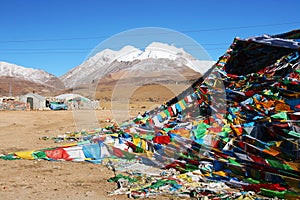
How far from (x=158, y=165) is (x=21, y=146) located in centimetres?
603

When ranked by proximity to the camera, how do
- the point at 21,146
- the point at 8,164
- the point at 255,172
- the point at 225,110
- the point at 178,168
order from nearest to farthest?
the point at 255,172 < the point at 178,168 < the point at 8,164 < the point at 225,110 < the point at 21,146

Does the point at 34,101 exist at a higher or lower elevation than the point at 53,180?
higher

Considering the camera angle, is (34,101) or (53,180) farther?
(34,101)

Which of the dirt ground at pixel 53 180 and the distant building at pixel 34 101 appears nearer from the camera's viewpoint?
the dirt ground at pixel 53 180

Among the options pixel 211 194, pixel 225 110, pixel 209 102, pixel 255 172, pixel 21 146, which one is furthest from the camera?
pixel 21 146

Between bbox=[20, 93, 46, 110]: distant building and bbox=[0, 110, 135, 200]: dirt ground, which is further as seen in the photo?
bbox=[20, 93, 46, 110]: distant building

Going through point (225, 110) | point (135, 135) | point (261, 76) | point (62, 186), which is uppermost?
point (261, 76)

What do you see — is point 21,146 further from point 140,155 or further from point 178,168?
point 178,168

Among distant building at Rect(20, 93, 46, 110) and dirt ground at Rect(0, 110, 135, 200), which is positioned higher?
distant building at Rect(20, 93, 46, 110)

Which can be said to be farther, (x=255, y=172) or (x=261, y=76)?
(x=261, y=76)

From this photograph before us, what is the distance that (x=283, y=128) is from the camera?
7.12 m

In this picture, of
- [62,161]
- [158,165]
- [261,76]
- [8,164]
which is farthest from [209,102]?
[8,164]

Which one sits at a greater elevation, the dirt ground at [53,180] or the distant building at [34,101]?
the distant building at [34,101]

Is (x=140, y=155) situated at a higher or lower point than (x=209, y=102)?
lower
